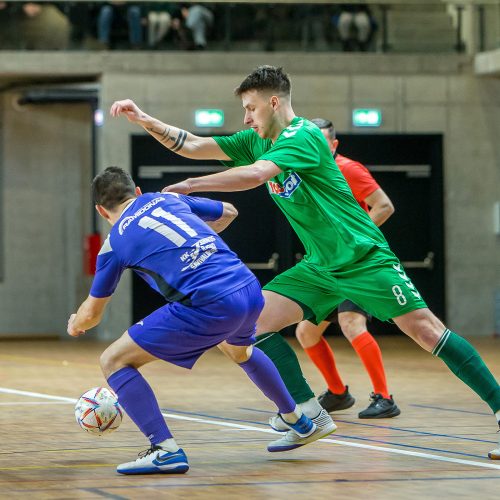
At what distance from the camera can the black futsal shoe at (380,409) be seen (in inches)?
287

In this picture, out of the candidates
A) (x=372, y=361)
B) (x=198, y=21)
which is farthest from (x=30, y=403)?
(x=198, y=21)

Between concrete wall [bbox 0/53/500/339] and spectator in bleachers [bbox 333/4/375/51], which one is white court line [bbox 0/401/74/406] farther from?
spectator in bleachers [bbox 333/4/375/51]

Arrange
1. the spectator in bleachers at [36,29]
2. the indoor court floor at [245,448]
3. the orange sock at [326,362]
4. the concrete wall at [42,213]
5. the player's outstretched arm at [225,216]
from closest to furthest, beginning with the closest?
the indoor court floor at [245,448] → the player's outstretched arm at [225,216] → the orange sock at [326,362] → the spectator in bleachers at [36,29] → the concrete wall at [42,213]

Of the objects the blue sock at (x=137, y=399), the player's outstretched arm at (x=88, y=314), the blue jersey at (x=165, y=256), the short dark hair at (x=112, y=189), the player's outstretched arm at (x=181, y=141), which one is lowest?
the blue sock at (x=137, y=399)

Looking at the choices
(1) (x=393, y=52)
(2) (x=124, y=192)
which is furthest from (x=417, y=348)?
(2) (x=124, y=192)

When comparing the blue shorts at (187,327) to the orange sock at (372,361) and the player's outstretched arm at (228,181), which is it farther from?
the orange sock at (372,361)

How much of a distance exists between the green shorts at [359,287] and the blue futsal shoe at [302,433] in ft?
1.98

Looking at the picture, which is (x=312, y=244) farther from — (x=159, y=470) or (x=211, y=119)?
(x=211, y=119)

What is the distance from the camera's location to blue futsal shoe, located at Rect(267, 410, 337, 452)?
5676 mm

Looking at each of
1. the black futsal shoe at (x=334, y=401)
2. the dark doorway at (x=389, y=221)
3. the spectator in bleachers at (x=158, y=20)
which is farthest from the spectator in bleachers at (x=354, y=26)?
the black futsal shoe at (x=334, y=401)

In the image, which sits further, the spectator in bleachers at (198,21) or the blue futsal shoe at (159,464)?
the spectator in bleachers at (198,21)

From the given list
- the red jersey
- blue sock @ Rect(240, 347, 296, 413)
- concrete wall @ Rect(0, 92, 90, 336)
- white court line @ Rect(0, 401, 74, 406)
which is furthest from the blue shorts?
concrete wall @ Rect(0, 92, 90, 336)

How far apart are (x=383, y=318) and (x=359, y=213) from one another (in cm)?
54

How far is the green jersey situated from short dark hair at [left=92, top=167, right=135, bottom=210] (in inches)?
30.2
